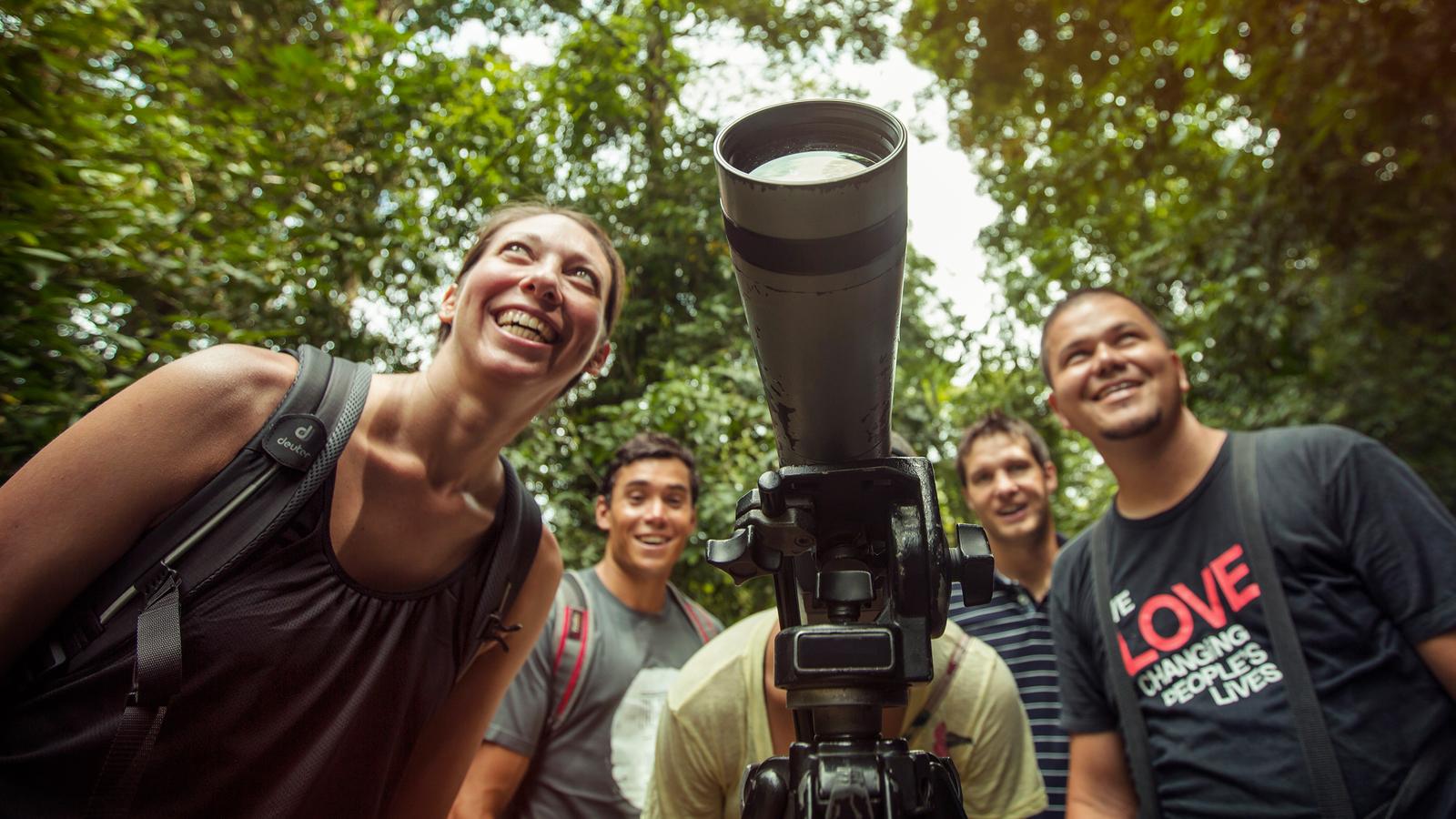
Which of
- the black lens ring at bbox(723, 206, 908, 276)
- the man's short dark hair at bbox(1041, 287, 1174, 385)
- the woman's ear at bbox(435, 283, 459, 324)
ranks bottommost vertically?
the black lens ring at bbox(723, 206, 908, 276)

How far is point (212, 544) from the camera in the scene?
5.06 ft

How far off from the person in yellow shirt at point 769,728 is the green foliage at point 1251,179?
3.07 metres

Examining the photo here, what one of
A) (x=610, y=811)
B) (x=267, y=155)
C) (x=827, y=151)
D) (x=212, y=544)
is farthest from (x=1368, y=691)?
(x=267, y=155)

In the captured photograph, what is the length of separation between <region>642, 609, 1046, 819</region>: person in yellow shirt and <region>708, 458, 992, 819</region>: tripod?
72cm

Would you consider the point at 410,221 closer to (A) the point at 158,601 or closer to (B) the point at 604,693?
(B) the point at 604,693

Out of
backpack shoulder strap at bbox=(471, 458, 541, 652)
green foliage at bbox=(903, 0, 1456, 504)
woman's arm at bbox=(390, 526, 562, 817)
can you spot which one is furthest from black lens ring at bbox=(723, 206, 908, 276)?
green foliage at bbox=(903, 0, 1456, 504)

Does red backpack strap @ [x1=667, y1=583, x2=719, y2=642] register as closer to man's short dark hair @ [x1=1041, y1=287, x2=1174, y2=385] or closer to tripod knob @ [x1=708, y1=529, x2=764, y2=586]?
man's short dark hair @ [x1=1041, y1=287, x2=1174, y2=385]

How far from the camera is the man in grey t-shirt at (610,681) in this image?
2.90 metres

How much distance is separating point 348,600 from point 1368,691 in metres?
2.48

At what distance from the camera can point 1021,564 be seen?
11.6 ft

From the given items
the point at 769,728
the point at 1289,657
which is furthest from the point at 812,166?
the point at 1289,657

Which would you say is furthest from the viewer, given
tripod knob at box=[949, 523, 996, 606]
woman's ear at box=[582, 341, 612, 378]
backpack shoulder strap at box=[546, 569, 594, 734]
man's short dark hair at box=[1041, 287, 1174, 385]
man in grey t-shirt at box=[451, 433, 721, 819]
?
backpack shoulder strap at box=[546, 569, 594, 734]

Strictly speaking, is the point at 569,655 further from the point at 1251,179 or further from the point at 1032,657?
the point at 1251,179

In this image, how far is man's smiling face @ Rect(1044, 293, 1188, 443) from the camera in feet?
8.36
